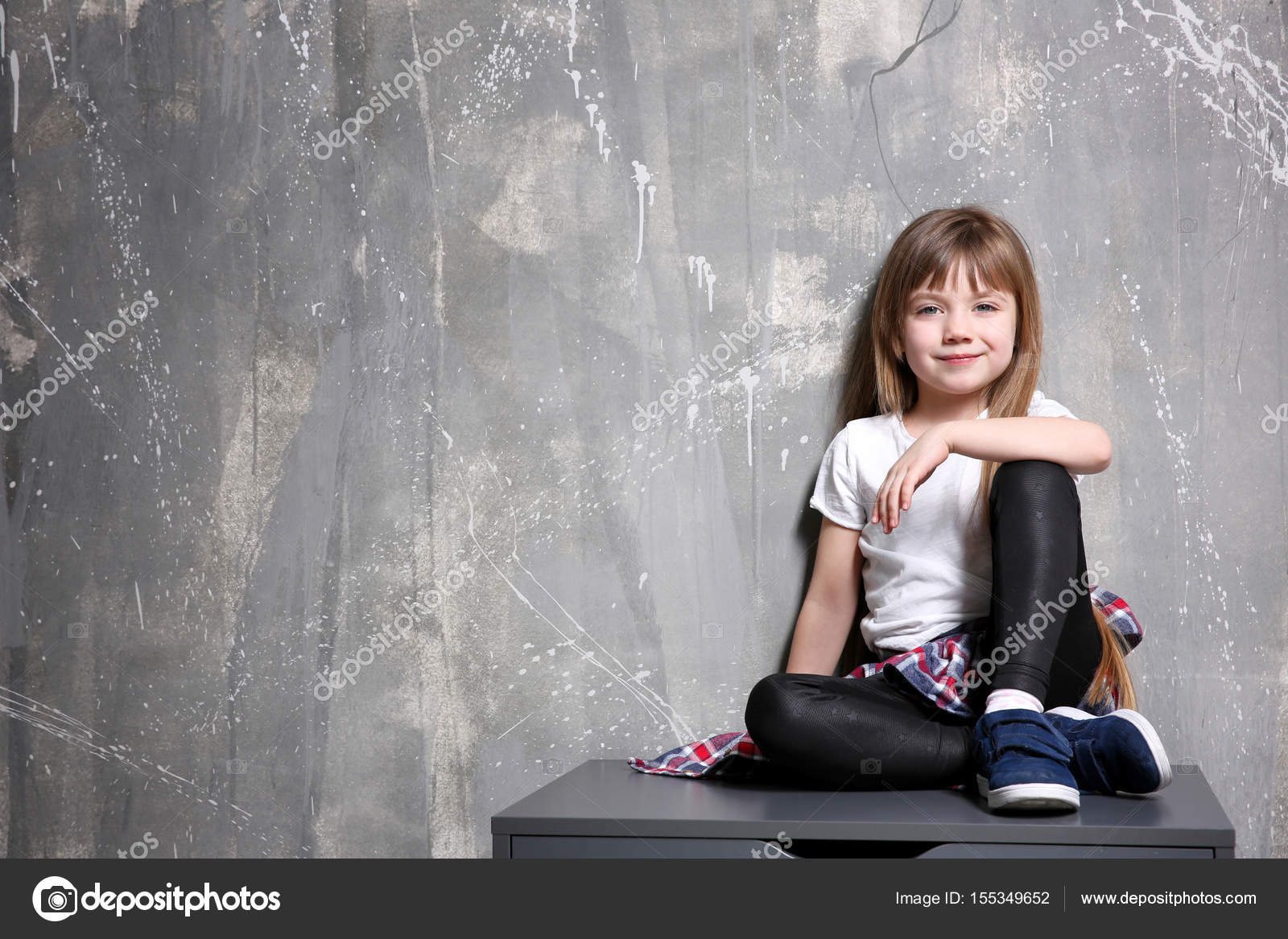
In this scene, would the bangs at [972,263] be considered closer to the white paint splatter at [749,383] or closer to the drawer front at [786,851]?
the white paint splatter at [749,383]

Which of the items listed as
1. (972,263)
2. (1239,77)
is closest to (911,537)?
(972,263)

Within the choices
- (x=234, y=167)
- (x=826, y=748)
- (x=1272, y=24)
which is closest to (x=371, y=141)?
(x=234, y=167)

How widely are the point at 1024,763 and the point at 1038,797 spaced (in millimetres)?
31

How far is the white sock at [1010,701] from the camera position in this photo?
2.78 ft

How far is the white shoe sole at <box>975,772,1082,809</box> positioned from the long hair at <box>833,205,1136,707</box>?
0.28m

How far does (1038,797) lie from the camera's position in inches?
30.2

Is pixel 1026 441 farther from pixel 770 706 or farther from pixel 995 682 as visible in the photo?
pixel 770 706

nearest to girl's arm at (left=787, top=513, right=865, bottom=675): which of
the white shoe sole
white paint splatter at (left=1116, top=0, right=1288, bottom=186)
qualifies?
the white shoe sole

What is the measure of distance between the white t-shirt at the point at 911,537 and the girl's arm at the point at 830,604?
14mm

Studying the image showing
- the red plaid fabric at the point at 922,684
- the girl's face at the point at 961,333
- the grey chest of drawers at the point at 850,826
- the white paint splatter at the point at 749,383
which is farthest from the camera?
the white paint splatter at the point at 749,383

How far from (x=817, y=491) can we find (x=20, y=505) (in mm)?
952

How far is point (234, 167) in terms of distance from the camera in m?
1.25

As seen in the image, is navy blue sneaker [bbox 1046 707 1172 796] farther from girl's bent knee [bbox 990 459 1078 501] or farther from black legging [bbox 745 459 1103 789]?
girl's bent knee [bbox 990 459 1078 501]
